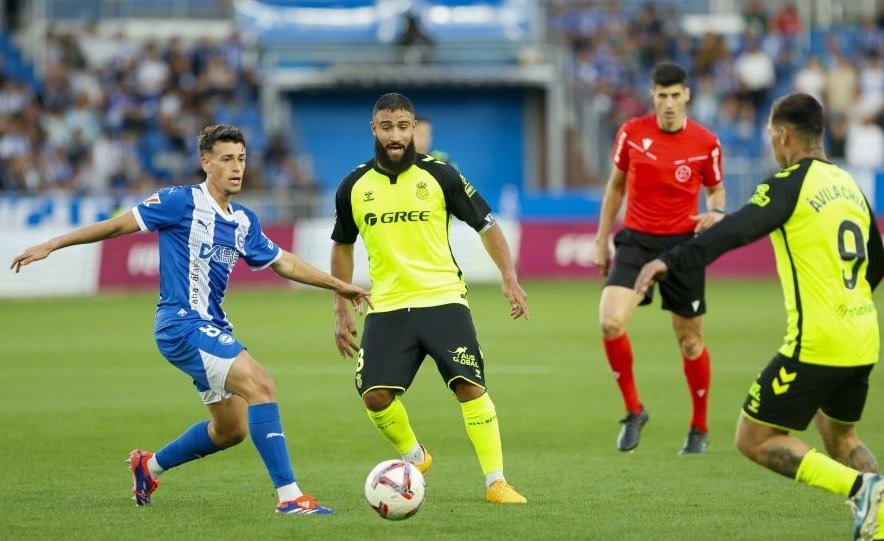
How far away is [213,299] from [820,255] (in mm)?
3371

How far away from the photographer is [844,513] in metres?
7.78

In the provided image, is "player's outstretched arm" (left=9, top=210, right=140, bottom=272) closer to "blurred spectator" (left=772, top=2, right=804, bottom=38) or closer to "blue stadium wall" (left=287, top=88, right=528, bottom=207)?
"blue stadium wall" (left=287, top=88, right=528, bottom=207)

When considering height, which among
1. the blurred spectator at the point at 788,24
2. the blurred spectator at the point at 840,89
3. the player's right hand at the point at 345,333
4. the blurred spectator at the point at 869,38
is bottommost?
the blurred spectator at the point at 840,89

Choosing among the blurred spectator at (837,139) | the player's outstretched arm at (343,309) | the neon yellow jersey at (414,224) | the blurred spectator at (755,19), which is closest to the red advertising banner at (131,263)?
the blurred spectator at (837,139)

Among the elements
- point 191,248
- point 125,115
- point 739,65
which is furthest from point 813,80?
point 191,248

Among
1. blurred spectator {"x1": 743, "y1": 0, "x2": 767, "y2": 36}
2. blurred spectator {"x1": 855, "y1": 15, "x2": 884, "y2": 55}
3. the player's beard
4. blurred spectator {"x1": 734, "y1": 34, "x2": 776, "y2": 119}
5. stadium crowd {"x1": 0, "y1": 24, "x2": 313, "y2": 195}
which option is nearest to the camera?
the player's beard

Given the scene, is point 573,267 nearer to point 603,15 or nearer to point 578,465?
point 603,15

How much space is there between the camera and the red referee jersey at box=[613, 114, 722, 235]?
10734 millimetres

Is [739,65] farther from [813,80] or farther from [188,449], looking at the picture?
[188,449]

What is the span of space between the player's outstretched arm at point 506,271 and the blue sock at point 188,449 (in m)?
1.88

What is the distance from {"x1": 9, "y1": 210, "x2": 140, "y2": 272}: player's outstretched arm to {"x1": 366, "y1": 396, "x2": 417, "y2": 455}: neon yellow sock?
1.79 meters

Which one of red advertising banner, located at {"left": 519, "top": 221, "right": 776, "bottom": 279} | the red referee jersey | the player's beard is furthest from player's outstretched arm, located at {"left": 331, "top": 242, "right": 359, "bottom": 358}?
red advertising banner, located at {"left": 519, "top": 221, "right": 776, "bottom": 279}

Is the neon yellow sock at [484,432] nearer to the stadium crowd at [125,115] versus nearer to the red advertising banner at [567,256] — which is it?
the red advertising banner at [567,256]

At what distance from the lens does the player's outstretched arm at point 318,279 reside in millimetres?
8109
